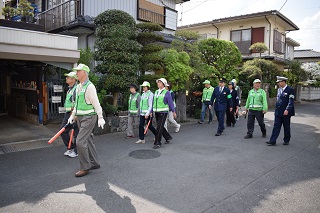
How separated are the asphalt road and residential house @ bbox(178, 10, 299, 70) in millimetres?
17032

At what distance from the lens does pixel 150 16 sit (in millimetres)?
15133

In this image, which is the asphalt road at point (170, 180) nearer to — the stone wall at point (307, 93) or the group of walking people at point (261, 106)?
the group of walking people at point (261, 106)

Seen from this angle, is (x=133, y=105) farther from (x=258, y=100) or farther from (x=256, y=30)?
(x=256, y=30)

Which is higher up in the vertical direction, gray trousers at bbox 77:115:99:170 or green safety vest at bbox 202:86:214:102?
green safety vest at bbox 202:86:214:102

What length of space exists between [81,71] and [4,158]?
307cm

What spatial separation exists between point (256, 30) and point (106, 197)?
2244 centimetres

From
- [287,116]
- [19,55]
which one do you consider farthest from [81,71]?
[287,116]

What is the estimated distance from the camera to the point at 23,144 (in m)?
7.42

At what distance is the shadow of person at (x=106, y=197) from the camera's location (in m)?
3.73

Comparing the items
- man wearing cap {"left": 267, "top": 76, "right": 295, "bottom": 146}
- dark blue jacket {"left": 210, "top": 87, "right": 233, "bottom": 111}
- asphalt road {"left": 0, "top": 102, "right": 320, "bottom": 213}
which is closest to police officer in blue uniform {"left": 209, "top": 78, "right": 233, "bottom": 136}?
dark blue jacket {"left": 210, "top": 87, "right": 233, "bottom": 111}

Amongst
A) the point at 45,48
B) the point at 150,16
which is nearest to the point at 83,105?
the point at 45,48

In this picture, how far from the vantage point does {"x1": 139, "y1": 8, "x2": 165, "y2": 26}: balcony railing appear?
48.2 feet

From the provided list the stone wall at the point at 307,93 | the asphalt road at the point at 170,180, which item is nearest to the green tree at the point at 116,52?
the asphalt road at the point at 170,180

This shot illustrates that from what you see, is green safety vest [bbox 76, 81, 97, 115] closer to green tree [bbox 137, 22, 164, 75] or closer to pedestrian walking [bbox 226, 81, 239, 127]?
green tree [bbox 137, 22, 164, 75]
